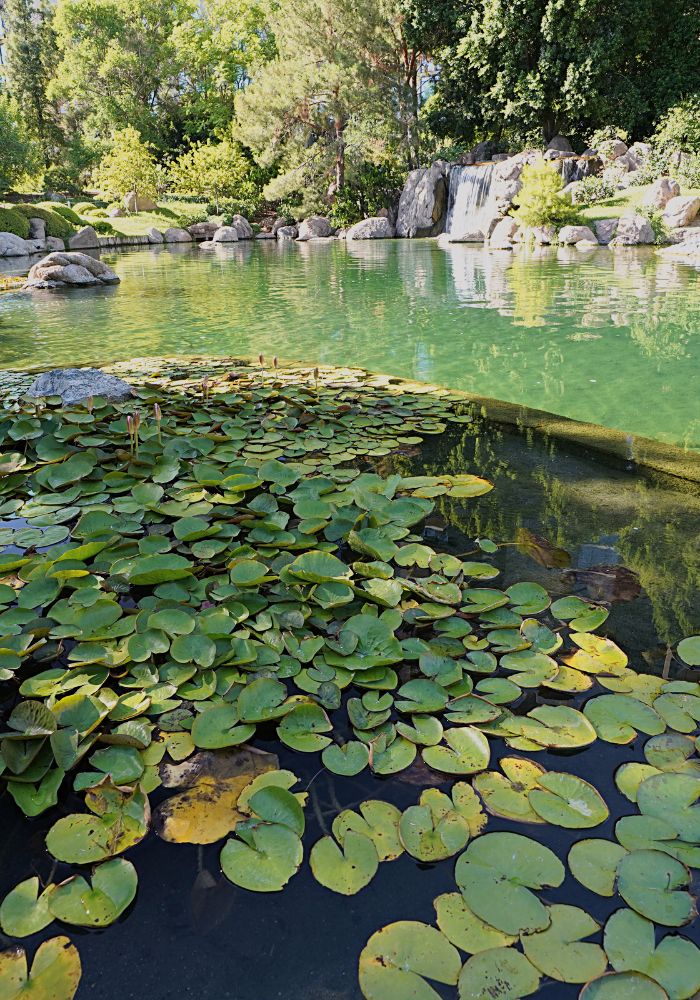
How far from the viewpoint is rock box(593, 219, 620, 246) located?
43.0 feet

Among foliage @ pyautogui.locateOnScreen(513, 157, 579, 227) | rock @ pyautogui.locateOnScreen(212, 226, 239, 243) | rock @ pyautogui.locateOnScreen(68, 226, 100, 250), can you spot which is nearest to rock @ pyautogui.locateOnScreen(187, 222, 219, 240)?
rock @ pyautogui.locateOnScreen(212, 226, 239, 243)

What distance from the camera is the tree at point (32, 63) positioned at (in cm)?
3278

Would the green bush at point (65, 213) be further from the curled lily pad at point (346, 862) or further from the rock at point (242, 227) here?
the curled lily pad at point (346, 862)

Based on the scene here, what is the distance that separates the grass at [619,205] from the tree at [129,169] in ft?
57.8

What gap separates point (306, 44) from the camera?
70.4 ft

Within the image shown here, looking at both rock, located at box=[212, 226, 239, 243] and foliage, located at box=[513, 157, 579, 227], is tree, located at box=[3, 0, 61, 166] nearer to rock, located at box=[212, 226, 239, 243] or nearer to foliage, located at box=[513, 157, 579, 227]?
rock, located at box=[212, 226, 239, 243]

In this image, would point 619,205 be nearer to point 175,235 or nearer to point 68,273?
point 68,273

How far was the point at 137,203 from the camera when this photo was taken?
82.5 feet

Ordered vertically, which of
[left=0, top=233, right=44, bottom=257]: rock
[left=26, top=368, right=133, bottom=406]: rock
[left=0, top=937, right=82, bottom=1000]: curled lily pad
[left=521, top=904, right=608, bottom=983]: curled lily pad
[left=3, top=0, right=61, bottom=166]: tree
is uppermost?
[left=3, top=0, right=61, bottom=166]: tree

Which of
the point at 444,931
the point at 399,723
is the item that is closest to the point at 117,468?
the point at 399,723

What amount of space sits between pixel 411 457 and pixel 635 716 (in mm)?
1599

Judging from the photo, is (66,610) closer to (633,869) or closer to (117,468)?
(117,468)

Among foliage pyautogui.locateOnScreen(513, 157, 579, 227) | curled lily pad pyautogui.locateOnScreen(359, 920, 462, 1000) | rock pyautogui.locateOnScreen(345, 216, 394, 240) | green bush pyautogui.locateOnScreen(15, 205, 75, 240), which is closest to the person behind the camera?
curled lily pad pyautogui.locateOnScreen(359, 920, 462, 1000)

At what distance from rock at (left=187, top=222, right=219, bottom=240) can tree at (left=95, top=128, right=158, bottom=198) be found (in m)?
3.38
